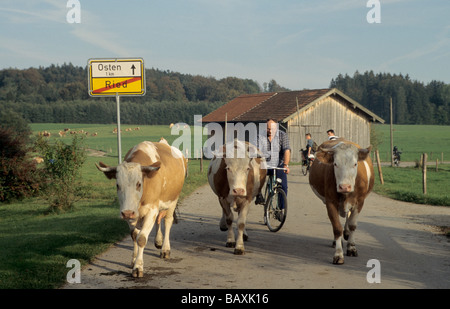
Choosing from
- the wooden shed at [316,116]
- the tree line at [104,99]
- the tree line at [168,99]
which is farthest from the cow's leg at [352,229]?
the tree line at [168,99]

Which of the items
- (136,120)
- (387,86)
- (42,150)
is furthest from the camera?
(387,86)

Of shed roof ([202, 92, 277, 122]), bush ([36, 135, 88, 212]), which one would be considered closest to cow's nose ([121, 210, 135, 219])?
bush ([36, 135, 88, 212])

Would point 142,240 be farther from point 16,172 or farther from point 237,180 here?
point 16,172

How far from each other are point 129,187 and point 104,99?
427 feet

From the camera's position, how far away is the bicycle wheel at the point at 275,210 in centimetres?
1059

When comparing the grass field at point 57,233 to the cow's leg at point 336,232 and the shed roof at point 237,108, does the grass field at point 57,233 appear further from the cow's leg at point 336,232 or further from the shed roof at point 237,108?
the shed roof at point 237,108

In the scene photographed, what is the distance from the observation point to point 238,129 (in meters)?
42.2

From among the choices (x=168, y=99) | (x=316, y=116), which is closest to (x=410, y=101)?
(x=168, y=99)

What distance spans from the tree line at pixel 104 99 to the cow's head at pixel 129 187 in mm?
96310

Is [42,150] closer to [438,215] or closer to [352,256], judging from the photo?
[352,256]

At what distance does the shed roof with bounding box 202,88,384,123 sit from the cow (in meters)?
26.2

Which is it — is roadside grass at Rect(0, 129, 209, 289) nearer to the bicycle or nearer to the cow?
the cow
